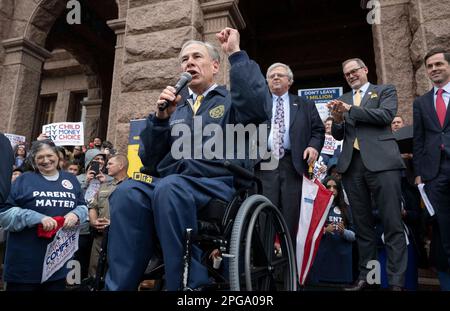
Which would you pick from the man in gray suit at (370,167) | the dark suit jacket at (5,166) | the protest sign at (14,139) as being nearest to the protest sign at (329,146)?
the man in gray suit at (370,167)

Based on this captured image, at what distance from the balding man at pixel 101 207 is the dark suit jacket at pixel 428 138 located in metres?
2.94

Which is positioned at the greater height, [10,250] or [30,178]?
[30,178]

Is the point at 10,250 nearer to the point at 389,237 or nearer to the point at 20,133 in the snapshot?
the point at 389,237

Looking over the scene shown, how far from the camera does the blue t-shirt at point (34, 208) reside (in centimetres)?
268

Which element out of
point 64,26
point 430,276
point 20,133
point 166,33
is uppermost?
point 64,26

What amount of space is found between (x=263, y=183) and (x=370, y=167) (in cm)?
88

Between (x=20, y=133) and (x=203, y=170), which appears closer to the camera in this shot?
(x=203, y=170)

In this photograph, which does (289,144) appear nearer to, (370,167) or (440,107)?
(370,167)

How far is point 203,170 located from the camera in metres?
1.83

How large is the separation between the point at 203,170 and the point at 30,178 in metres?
1.89

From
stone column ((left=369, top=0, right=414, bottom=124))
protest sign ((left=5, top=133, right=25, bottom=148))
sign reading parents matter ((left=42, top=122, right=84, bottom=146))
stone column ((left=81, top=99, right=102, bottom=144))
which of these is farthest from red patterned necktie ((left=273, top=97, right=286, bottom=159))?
stone column ((left=81, top=99, right=102, bottom=144))

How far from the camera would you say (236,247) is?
5.09 ft

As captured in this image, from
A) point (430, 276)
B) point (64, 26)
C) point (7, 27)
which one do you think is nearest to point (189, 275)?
point (430, 276)

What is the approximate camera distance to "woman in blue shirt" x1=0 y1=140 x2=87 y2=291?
2672 mm
